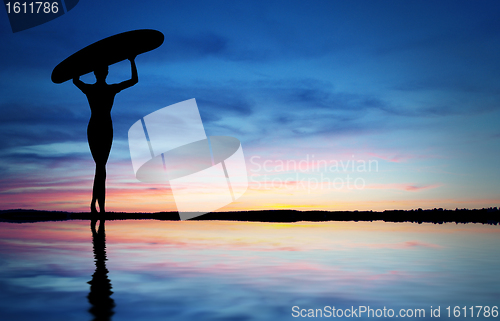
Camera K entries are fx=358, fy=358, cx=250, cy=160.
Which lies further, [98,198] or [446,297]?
[98,198]

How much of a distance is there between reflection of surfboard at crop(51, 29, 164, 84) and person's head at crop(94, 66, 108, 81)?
0.33 feet

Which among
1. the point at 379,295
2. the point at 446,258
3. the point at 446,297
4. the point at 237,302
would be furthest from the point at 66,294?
the point at 446,258

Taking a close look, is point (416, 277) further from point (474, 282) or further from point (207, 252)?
point (207, 252)

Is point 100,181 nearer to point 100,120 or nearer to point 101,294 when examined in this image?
point 100,120

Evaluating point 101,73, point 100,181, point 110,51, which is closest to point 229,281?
point 100,181

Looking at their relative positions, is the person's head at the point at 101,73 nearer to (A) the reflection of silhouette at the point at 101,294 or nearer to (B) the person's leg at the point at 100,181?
(B) the person's leg at the point at 100,181

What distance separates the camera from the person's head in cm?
630

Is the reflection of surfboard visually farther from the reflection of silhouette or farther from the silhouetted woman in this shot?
the reflection of silhouette

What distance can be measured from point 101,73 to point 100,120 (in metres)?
0.93

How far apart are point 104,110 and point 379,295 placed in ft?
16.7

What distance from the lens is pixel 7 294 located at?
2891 mm

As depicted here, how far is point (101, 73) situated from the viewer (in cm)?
634

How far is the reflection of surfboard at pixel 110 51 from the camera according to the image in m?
6.46

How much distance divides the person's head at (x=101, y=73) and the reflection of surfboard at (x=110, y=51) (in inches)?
3.9
